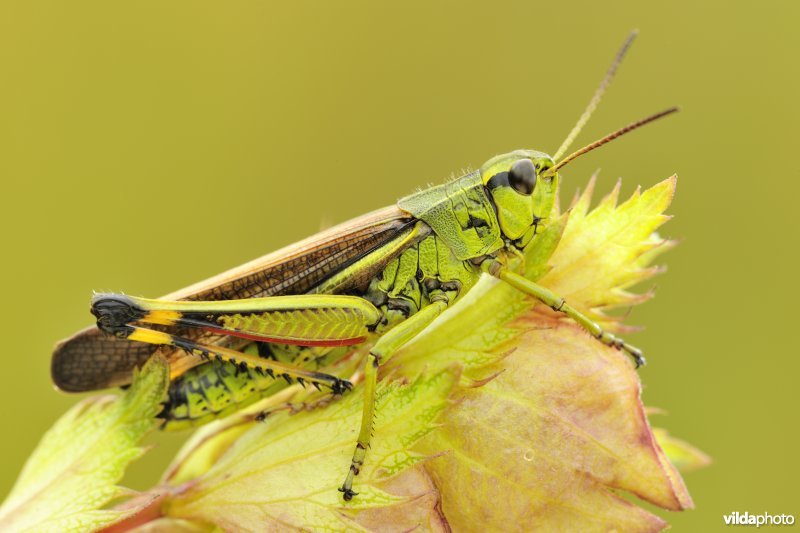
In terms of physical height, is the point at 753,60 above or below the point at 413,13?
below

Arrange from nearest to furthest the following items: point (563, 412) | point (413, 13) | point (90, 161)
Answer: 1. point (563, 412)
2. point (90, 161)
3. point (413, 13)

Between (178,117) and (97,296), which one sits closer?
(97,296)

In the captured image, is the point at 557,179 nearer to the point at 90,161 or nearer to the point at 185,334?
the point at 185,334

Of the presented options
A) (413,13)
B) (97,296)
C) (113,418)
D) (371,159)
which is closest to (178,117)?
(371,159)

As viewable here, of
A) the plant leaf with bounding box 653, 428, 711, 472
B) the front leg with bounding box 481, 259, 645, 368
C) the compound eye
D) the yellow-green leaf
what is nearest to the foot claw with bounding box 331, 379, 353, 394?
the yellow-green leaf

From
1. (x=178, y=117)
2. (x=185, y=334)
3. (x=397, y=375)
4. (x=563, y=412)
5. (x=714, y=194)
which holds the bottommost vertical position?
(x=563, y=412)

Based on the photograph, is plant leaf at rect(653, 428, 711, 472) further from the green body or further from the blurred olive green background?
the blurred olive green background

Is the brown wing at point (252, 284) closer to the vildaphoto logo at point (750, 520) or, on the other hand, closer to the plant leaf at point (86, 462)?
the plant leaf at point (86, 462)

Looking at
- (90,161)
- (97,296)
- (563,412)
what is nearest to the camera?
(563,412)
